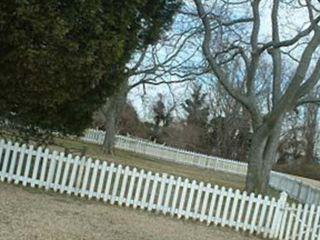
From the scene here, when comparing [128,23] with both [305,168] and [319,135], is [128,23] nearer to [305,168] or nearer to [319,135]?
[305,168]

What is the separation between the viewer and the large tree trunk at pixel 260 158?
22.4 meters

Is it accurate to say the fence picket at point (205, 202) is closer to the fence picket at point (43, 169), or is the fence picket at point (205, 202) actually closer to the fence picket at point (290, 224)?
the fence picket at point (290, 224)

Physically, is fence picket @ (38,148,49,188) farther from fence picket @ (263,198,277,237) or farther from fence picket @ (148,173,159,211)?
fence picket @ (263,198,277,237)

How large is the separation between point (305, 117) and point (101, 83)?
206 feet

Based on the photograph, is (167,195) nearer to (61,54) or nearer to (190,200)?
(190,200)

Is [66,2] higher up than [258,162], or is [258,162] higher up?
[66,2]

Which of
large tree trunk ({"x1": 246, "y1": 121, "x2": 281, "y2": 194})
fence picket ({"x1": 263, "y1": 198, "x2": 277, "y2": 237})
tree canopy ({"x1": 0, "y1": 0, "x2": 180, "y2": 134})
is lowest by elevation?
fence picket ({"x1": 263, "y1": 198, "x2": 277, "y2": 237})

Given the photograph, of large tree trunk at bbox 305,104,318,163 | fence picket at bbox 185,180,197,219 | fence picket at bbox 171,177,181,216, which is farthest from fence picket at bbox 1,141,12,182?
large tree trunk at bbox 305,104,318,163

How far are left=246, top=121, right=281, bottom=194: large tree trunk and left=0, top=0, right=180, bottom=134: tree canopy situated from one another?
8.15m

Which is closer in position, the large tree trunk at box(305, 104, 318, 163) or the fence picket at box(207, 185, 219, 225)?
the fence picket at box(207, 185, 219, 225)

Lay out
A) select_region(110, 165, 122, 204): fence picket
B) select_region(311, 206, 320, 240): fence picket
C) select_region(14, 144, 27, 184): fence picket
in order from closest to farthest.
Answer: select_region(311, 206, 320, 240): fence picket → select_region(110, 165, 122, 204): fence picket → select_region(14, 144, 27, 184): fence picket

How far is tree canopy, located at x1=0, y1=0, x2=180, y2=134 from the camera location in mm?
12789

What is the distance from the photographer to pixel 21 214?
10.8 m

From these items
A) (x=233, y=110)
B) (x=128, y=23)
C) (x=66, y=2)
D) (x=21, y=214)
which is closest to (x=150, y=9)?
(x=128, y=23)
